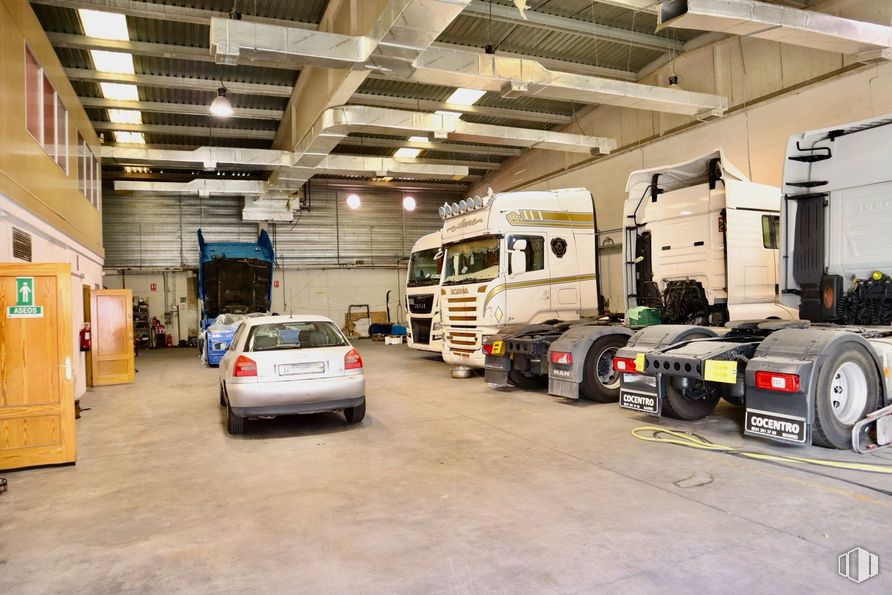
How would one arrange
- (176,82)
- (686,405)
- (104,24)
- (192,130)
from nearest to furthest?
1. (686,405)
2. (104,24)
3. (176,82)
4. (192,130)

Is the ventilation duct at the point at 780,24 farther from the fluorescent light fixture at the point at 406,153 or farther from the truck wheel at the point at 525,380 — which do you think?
the fluorescent light fixture at the point at 406,153

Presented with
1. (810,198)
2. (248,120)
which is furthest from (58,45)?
(810,198)

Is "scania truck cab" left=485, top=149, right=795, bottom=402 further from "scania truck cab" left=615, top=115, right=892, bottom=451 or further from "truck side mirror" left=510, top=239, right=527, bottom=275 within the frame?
"truck side mirror" left=510, top=239, right=527, bottom=275

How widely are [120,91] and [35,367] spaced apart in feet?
36.8

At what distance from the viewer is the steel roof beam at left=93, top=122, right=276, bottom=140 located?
17.0 metres

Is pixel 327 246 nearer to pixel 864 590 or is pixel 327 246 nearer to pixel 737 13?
pixel 737 13

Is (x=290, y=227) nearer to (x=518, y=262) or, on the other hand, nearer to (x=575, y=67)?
(x=575, y=67)

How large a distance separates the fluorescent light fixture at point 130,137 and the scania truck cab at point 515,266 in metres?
12.9

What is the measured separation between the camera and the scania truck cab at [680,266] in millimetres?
7652

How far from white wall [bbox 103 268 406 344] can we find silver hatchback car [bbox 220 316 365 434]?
58.8ft

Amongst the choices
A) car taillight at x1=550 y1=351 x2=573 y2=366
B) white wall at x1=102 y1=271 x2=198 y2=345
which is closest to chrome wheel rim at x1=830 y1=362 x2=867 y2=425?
car taillight at x1=550 y1=351 x2=573 y2=366

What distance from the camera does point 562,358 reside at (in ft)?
26.4

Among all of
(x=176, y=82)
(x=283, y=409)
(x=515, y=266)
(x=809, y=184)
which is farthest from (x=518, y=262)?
(x=176, y=82)

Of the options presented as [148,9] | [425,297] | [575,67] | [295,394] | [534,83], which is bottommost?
[295,394]
